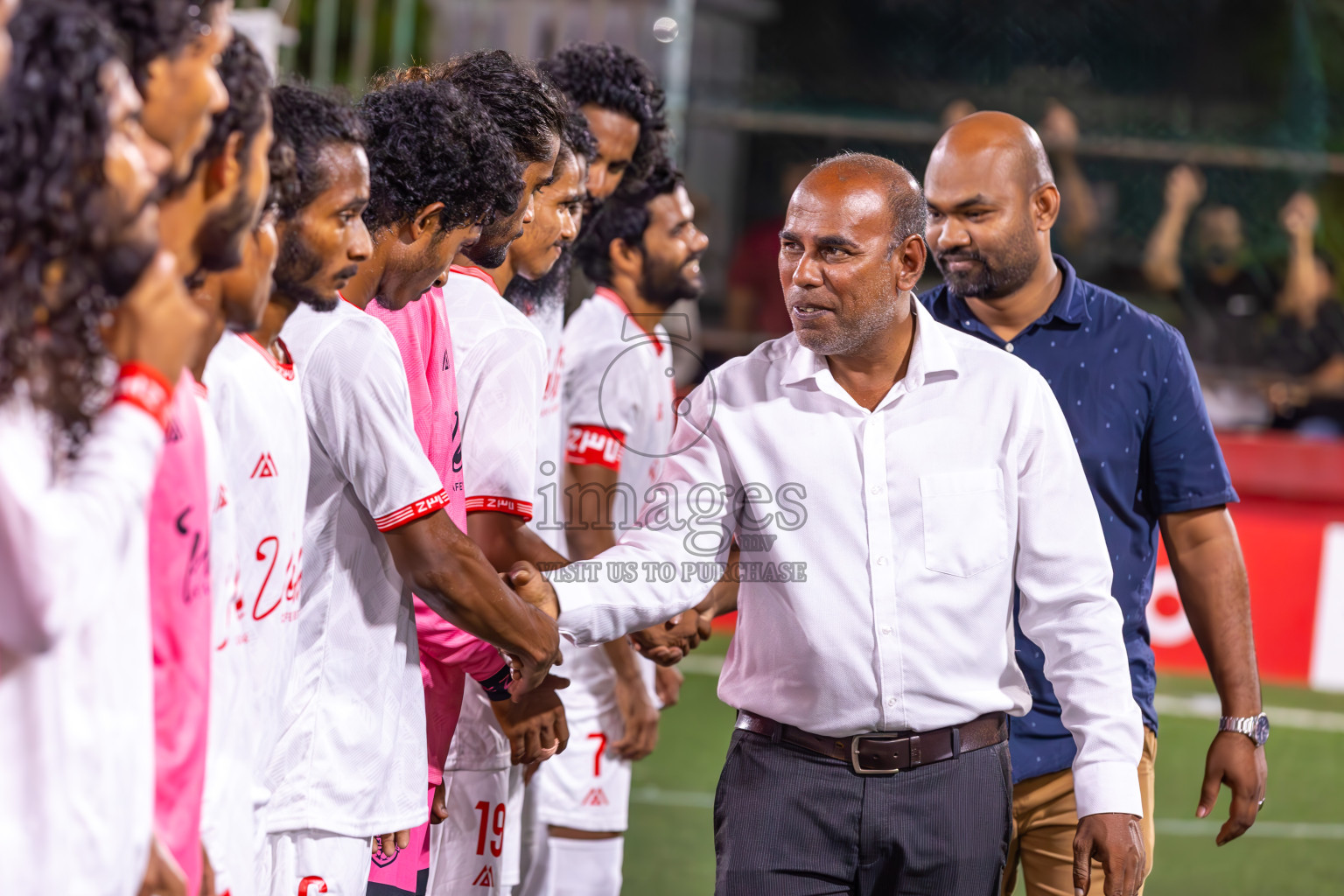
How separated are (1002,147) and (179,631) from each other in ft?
8.82

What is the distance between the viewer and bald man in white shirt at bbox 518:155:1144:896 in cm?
303

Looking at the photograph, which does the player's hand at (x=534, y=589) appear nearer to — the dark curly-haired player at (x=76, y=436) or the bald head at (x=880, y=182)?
the bald head at (x=880, y=182)

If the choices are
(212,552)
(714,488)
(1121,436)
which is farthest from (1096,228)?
(212,552)

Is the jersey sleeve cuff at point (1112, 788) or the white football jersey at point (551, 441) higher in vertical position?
the white football jersey at point (551, 441)

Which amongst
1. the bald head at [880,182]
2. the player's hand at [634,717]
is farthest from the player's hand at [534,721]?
the bald head at [880,182]

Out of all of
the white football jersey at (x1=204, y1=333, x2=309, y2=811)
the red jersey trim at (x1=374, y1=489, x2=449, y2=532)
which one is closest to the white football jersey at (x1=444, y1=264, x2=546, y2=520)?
the red jersey trim at (x1=374, y1=489, x2=449, y2=532)

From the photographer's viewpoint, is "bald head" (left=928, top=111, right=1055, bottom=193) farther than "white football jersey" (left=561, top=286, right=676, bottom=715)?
No

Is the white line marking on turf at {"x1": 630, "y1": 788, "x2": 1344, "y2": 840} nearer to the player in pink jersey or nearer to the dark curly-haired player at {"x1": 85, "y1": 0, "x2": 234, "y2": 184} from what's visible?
the player in pink jersey

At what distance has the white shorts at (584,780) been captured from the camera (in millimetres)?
4559

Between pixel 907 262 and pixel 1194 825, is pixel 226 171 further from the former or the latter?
pixel 1194 825

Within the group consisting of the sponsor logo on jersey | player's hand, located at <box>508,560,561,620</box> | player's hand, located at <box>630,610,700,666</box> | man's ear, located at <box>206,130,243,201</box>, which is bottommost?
player's hand, located at <box>630,610,700,666</box>

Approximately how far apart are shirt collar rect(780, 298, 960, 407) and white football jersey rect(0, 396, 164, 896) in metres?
1.65

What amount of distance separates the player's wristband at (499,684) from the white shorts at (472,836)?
42 cm

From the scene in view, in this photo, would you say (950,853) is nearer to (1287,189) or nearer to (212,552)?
(212,552)
